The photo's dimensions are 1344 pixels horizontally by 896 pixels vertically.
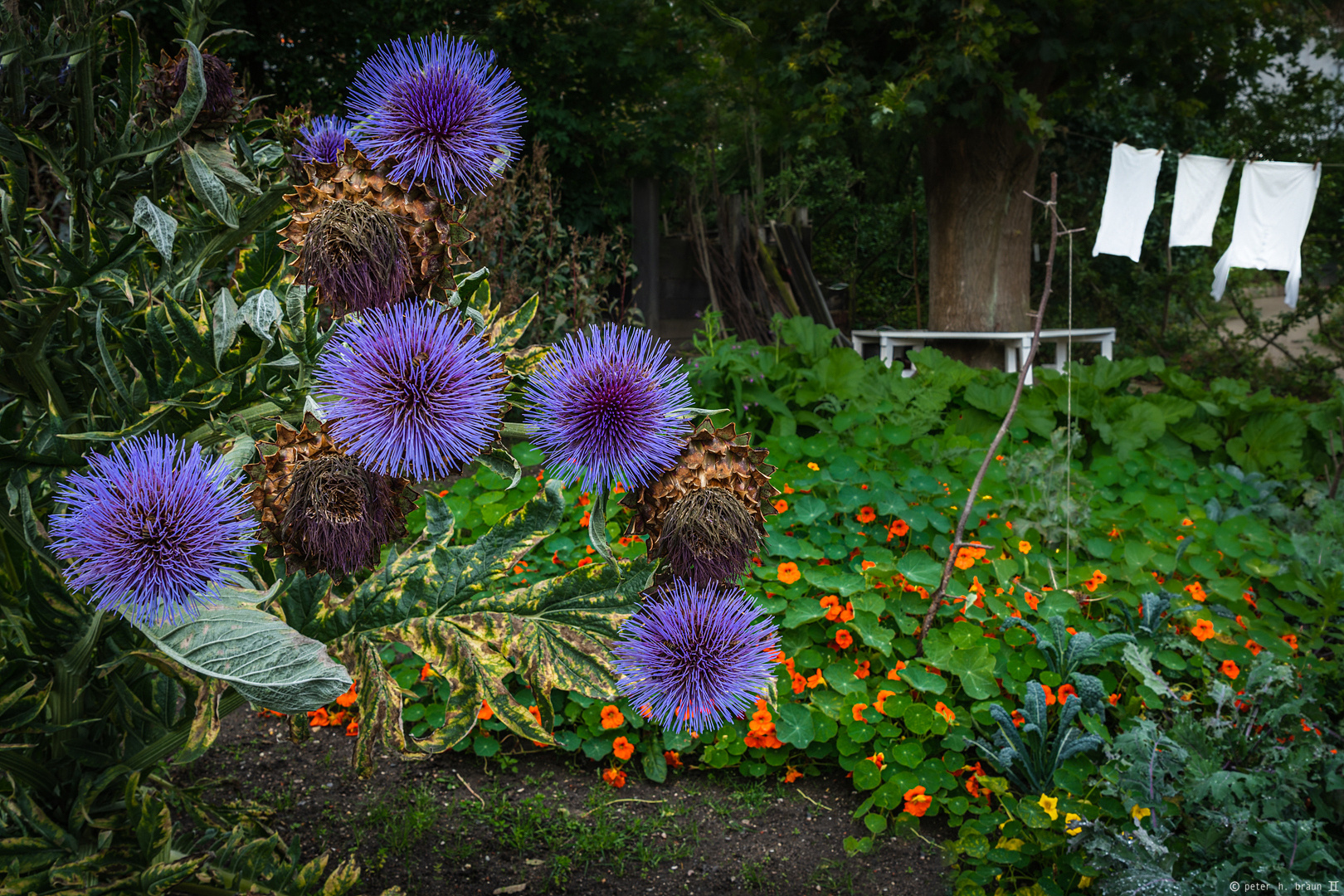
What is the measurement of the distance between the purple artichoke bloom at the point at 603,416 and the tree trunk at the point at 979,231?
20.2 feet

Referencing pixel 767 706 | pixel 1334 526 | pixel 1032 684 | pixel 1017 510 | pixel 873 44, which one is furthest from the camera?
pixel 873 44

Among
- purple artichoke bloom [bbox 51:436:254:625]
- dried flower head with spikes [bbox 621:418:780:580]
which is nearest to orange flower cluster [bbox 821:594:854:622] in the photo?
dried flower head with spikes [bbox 621:418:780:580]

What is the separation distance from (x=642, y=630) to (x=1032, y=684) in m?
1.60

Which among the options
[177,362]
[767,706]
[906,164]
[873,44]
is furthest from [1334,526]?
[906,164]

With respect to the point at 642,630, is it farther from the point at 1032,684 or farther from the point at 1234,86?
the point at 1234,86

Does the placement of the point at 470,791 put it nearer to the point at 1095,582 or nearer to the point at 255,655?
the point at 255,655

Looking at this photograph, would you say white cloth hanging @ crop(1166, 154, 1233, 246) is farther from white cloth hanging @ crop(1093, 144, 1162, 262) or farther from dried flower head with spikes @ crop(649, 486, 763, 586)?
dried flower head with spikes @ crop(649, 486, 763, 586)

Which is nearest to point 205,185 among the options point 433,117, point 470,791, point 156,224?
point 156,224

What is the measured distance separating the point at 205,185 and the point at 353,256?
0.99ft

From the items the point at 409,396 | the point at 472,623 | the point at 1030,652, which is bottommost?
the point at 1030,652

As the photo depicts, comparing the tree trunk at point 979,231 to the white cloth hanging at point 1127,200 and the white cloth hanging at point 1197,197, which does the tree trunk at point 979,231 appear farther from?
the white cloth hanging at point 1197,197

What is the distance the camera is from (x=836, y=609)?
2277mm

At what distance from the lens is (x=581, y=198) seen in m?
6.51

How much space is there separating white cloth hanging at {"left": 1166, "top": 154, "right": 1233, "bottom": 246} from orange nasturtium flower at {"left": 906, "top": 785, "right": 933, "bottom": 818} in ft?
16.9
